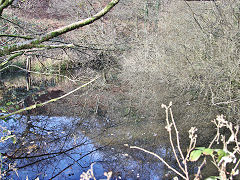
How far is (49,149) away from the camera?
511 centimetres

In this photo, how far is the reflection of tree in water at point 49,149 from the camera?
4.48 m

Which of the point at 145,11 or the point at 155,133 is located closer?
the point at 155,133

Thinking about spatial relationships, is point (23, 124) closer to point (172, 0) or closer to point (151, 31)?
point (151, 31)

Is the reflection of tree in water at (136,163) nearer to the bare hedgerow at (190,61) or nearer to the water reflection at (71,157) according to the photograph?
the water reflection at (71,157)

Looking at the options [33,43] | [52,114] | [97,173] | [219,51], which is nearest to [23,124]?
[52,114]

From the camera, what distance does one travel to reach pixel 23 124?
21.4ft

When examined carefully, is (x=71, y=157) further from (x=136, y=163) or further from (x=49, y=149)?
(x=136, y=163)

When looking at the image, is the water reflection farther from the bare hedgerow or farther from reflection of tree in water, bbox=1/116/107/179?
the bare hedgerow

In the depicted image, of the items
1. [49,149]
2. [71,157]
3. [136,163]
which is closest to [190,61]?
[136,163]

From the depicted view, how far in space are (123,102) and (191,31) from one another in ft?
12.9

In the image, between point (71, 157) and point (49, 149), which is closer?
point (71, 157)

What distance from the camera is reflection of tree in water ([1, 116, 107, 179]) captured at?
448cm

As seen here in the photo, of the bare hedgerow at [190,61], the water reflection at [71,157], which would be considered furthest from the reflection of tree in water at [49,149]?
the bare hedgerow at [190,61]

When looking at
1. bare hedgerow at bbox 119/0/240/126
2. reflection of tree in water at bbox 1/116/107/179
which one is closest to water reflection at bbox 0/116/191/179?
reflection of tree in water at bbox 1/116/107/179
